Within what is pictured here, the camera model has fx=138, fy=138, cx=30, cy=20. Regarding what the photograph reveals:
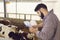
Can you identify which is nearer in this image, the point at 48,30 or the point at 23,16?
the point at 48,30

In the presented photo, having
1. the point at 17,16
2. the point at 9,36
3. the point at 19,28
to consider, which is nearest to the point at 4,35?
the point at 9,36

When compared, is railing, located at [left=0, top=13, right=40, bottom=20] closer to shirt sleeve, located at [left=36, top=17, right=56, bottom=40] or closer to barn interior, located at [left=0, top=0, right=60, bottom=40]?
barn interior, located at [left=0, top=0, right=60, bottom=40]

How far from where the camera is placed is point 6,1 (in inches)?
94.5

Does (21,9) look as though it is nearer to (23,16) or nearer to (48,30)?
(23,16)

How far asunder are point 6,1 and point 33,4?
475mm

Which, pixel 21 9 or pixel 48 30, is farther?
pixel 21 9

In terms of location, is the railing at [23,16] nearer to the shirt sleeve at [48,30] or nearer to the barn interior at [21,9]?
the barn interior at [21,9]

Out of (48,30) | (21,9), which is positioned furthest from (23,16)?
(48,30)

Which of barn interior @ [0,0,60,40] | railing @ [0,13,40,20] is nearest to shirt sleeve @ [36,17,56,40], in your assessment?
barn interior @ [0,0,60,40]

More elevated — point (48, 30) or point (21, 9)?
point (21, 9)

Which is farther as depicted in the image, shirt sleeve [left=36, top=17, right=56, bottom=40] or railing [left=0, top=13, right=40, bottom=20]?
railing [left=0, top=13, right=40, bottom=20]

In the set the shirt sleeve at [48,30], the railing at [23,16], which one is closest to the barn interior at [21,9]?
the railing at [23,16]

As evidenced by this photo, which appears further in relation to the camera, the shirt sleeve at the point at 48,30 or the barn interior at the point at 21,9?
the barn interior at the point at 21,9

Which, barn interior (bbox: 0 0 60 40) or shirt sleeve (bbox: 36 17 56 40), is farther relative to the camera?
barn interior (bbox: 0 0 60 40)
